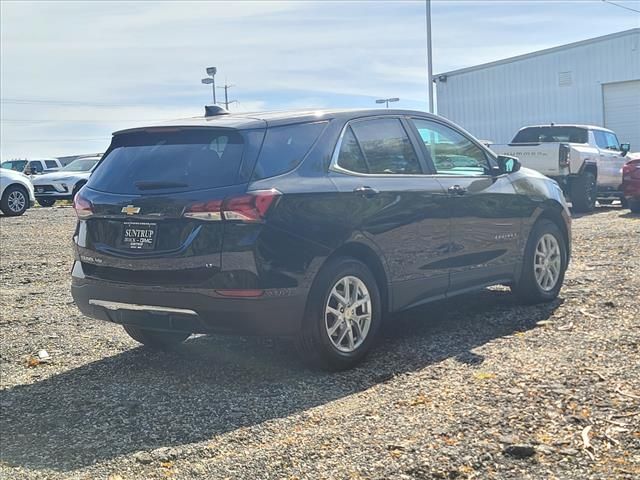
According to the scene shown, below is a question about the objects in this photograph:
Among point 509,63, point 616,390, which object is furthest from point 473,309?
point 509,63

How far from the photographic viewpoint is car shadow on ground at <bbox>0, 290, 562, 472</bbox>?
180 inches

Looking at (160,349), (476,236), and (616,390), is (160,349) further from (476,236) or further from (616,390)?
(616,390)

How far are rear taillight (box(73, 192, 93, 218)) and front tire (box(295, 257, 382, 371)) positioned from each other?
5.32 feet

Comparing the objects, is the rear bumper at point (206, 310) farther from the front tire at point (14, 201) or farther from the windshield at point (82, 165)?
the windshield at point (82, 165)

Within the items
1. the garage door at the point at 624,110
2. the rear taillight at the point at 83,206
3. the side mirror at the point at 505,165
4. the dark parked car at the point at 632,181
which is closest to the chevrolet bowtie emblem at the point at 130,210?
the rear taillight at the point at 83,206

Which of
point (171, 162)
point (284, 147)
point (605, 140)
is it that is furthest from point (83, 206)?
point (605, 140)

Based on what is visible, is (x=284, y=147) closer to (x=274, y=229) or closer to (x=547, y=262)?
(x=274, y=229)

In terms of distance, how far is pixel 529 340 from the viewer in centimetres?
620

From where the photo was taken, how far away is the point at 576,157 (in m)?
17.4

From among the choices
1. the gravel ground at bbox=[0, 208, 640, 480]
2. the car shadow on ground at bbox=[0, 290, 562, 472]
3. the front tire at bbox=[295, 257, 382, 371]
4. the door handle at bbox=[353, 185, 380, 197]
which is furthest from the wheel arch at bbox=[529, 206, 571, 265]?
the front tire at bbox=[295, 257, 382, 371]

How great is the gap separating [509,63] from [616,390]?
3235 cm

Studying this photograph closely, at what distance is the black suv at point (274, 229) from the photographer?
5117 millimetres

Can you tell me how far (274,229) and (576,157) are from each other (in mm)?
13606

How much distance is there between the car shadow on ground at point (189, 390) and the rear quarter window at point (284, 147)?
1364 millimetres
